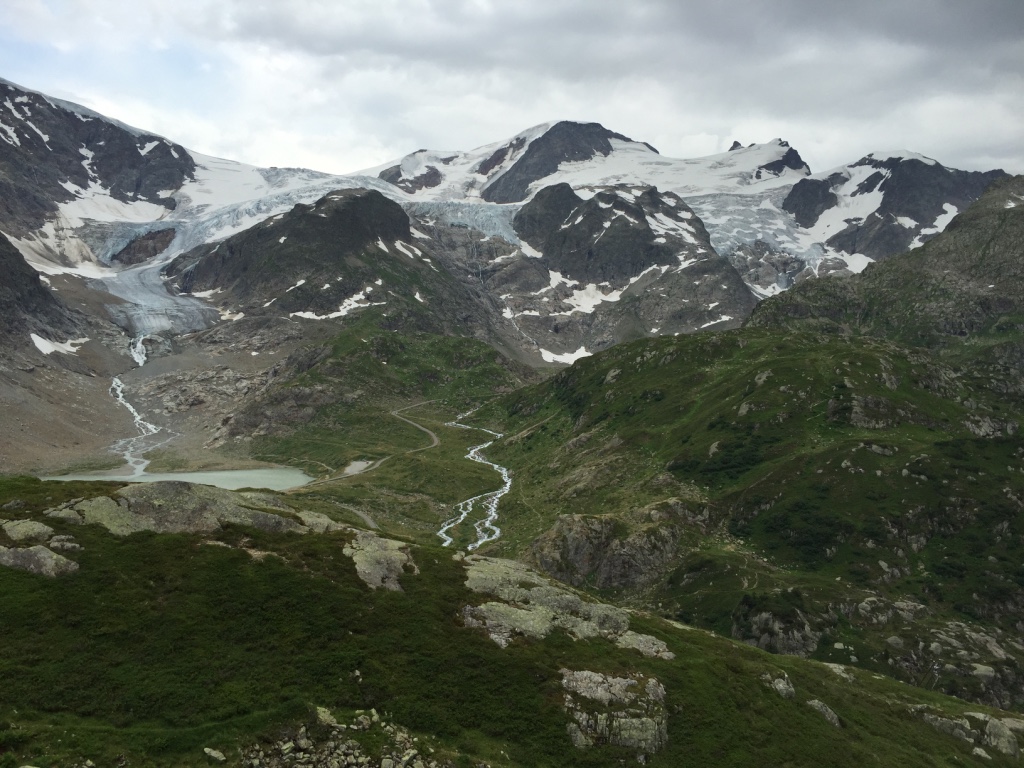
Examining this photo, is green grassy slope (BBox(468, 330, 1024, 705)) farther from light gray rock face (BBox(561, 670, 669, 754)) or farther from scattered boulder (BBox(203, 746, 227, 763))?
scattered boulder (BBox(203, 746, 227, 763))

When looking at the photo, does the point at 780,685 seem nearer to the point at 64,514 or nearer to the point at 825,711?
the point at 825,711

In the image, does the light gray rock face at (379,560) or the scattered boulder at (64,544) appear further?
the light gray rock face at (379,560)

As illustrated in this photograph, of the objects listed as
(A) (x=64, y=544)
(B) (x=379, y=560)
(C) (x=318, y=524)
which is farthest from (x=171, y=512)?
(B) (x=379, y=560)

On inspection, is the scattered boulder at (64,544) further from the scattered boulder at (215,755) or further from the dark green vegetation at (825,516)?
the dark green vegetation at (825,516)

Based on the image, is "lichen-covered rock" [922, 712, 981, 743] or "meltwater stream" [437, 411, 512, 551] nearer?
"lichen-covered rock" [922, 712, 981, 743]

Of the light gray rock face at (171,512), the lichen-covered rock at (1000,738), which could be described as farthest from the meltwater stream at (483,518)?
the lichen-covered rock at (1000,738)

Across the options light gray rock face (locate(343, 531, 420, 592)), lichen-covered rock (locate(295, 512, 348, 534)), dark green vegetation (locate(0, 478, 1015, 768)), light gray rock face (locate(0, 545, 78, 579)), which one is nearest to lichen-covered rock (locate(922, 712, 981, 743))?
dark green vegetation (locate(0, 478, 1015, 768))
